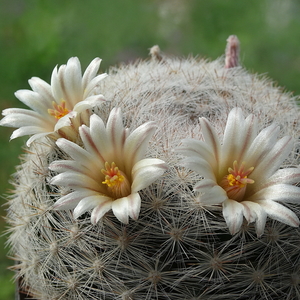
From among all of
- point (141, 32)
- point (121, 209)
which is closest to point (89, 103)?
point (121, 209)

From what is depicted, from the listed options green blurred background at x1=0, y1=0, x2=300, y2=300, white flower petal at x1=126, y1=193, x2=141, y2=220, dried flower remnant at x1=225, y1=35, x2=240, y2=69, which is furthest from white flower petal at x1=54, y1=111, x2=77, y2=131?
green blurred background at x1=0, y1=0, x2=300, y2=300

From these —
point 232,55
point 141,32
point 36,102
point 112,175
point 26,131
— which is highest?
point 141,32

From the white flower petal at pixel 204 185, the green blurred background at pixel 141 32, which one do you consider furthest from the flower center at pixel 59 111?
the green blurred background at pixel 141 32

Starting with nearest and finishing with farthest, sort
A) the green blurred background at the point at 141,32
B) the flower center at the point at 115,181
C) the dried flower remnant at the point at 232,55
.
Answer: the flower center at the point at 115,181 < the dried flower remnant at the point at 232,55 < the green blurred background at the point at 141,32

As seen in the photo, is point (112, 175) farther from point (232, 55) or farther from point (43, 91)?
point (232, 55)

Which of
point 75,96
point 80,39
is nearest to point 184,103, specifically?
point 75,96

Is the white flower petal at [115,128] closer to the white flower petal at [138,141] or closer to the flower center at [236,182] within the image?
the white flower petal at [138,141]

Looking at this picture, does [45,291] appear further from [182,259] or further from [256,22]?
[256,22]
